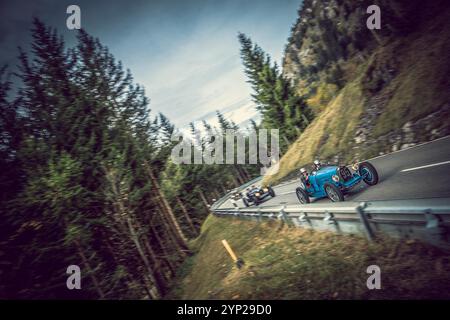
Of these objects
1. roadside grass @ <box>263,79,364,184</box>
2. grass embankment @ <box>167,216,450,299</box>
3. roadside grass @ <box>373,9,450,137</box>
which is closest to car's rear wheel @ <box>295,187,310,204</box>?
grass embankment @ <box>167,216,450,299</box>

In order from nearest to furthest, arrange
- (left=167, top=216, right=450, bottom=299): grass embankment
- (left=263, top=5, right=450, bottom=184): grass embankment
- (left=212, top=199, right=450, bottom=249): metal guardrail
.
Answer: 1. (left=167, top=216, right=450, bottom=299): grass embankment
2. (left=212, top=199, right=450, bottom=249): metal guardrail
3. (left=263, top=5, right=450, bottom=184): grass embankment

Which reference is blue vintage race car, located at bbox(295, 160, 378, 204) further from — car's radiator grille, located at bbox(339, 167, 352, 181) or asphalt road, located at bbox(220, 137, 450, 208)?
asphalt road, located at bbox(220, 137, 450, 208)

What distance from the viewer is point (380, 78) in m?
21.7

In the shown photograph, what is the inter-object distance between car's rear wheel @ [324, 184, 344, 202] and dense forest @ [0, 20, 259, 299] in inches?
435

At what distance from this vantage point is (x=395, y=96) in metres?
18.6

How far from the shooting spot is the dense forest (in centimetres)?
1123

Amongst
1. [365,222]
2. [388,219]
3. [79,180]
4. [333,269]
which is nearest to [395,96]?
[365,222]

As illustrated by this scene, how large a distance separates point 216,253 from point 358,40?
7154 centimetres

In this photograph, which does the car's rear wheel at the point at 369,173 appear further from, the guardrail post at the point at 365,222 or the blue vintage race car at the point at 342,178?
the guardrail post at the point at 365,222

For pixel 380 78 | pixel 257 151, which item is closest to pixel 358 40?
pixel 257 151

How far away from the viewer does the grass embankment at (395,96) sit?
50.1 ft

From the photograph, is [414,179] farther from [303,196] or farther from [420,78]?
[420,78]

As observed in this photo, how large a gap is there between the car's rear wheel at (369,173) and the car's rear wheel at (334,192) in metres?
1.27
